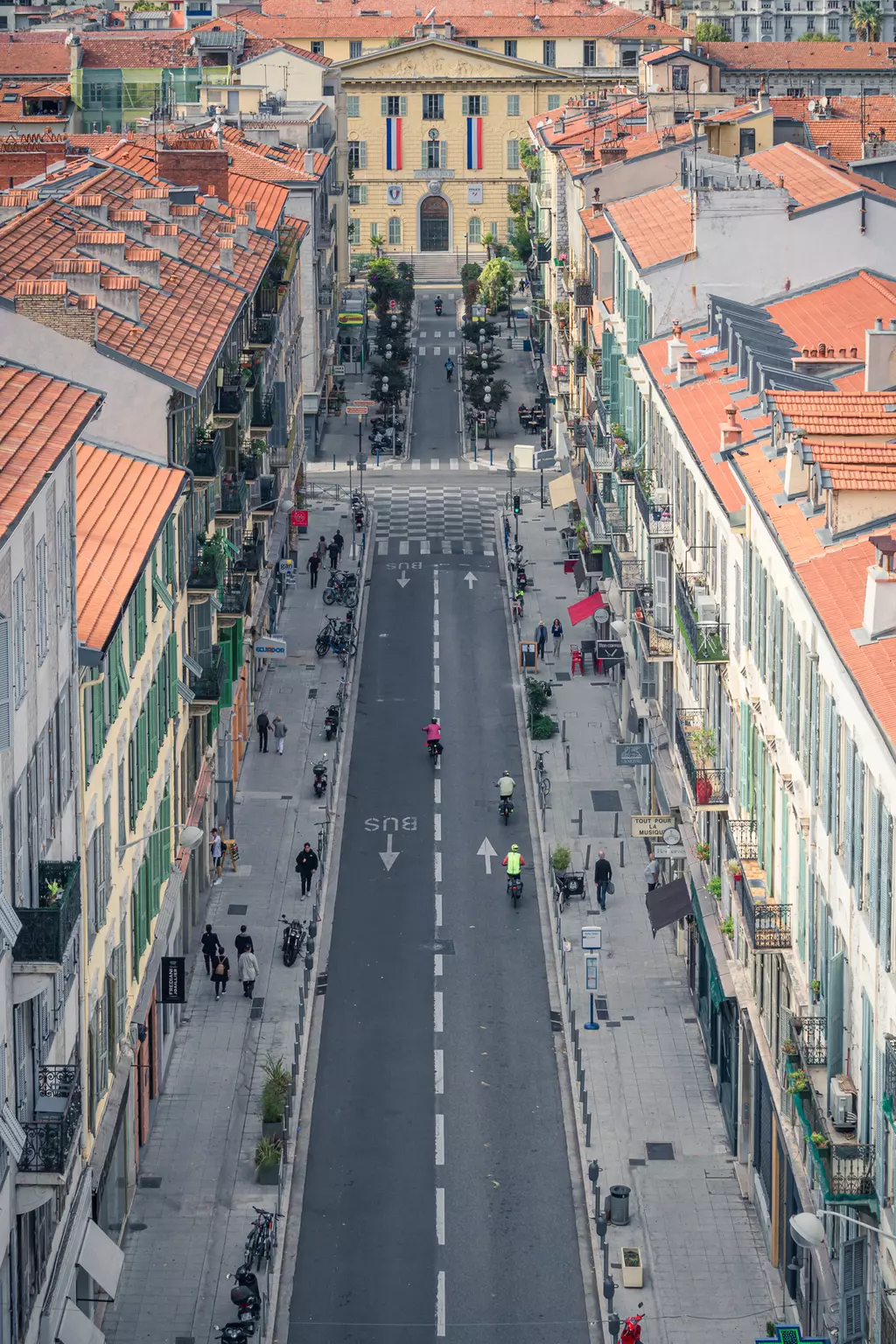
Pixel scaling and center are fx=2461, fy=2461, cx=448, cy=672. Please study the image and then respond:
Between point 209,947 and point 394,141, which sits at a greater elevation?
point 394,141

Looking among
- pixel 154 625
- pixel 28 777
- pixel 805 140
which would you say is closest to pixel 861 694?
pixel 28 777

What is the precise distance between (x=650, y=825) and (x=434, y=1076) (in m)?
8.79

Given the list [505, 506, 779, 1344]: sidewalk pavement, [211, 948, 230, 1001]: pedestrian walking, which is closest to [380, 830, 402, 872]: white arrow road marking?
[505, 506, 779, 1344]: sidewalk pavement

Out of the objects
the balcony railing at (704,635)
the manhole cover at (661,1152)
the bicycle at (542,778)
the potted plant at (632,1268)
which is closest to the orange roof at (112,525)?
the balcony railing at (704,635)

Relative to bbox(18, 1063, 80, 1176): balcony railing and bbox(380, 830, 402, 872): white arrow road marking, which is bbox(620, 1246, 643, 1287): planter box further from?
bbox(380, 830, 402, 872): white arrow road marking

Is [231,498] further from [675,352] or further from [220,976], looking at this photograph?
[220,976]

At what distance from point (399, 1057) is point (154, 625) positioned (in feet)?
40.8

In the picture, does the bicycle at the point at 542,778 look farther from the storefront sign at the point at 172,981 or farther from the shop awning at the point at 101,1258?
the shop awning at the point at 101,1258

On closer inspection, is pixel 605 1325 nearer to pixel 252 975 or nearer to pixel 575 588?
pixel 252 975

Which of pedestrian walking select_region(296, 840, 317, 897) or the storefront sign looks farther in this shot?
pedestrian walking select_region(296, 840, 317, 897)

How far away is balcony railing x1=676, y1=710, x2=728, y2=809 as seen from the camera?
53625 mm

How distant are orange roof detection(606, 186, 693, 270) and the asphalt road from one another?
1743cm

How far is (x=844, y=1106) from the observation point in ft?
125

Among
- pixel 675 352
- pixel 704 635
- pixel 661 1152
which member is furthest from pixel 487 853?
pixel 704 635
